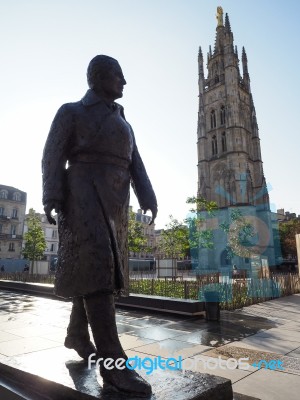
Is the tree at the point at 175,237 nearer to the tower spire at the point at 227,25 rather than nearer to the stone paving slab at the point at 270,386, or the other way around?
the stone paving slab at the point at 270,386

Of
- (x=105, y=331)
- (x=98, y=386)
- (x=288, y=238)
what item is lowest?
(x=98, y=386)

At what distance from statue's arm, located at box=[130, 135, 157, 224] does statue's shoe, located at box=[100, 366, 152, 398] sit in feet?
4.86

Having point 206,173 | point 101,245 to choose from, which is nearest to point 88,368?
point 101,245

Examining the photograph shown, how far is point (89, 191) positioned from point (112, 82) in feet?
3.74

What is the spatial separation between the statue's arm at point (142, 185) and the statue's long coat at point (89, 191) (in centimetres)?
28

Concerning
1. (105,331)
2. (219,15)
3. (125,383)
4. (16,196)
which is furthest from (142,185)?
(219,15)

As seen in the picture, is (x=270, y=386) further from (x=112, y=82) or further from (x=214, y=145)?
(x=214, y=145)

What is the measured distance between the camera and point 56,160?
2.63 m

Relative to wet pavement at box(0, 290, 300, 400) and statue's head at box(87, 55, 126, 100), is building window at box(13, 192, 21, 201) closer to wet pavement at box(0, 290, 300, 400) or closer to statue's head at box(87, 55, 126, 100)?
wet pavement at box(0, 290, 300, 400)

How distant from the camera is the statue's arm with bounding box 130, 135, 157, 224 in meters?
3.12

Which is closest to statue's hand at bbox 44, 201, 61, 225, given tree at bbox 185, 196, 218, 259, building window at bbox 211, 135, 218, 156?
tree at bbox 185, 196, 218, 259

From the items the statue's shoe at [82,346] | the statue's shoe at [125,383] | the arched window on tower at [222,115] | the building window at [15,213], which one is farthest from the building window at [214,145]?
the statue's shoe at [125,383]

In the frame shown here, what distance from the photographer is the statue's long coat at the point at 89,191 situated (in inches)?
94.8

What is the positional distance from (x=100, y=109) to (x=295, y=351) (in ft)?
14.7
